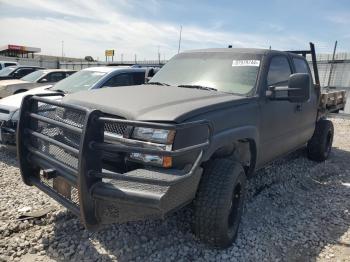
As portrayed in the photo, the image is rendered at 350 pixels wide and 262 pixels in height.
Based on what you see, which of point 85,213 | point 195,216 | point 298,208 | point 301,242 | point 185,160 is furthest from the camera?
point 298,208

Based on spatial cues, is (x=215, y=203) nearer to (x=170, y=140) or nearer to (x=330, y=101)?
(x=170, y=140)

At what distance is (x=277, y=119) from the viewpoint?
414 cm

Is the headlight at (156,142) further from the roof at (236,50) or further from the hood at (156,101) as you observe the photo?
the roof at (236,50)

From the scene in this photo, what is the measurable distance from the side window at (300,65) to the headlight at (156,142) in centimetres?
301

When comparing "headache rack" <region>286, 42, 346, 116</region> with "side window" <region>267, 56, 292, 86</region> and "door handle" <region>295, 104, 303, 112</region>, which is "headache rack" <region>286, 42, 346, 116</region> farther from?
"side window" <region>267, 56, 292, 86</region>

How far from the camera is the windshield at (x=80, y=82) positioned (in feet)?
21.9

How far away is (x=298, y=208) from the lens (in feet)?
13.7

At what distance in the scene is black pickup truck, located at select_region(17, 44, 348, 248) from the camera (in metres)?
2.43

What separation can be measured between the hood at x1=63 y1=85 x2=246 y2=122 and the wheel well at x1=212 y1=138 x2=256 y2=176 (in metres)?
0.46

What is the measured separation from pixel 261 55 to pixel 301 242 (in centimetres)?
211

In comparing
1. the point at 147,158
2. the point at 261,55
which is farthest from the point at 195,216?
the point at 261,55

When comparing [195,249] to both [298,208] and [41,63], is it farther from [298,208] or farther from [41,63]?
[41,63]

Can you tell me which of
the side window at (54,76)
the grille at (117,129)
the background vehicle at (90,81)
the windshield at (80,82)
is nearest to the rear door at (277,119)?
the grille at (117,129)

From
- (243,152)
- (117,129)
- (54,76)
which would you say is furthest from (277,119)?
(54,76)
